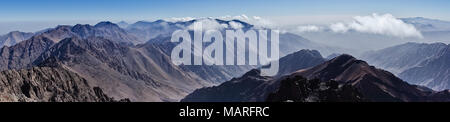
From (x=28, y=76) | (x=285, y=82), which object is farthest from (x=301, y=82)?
(x=28, y=76)

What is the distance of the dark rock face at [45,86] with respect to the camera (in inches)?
5084

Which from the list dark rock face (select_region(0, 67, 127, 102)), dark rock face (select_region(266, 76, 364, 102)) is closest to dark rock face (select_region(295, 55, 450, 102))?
dark rock face (select_region(266, 76, 364, 102))

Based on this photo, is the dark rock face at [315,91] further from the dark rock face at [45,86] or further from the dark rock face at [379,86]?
the dark rock face at [45,86]

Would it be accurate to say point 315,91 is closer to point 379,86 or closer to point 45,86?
point 379,86

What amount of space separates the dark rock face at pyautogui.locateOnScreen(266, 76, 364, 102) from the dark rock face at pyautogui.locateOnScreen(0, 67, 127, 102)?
71.0 metres

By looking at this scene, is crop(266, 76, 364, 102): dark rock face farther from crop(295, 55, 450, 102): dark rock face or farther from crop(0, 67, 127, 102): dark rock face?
crop(0, 67, 127, 102): dark rock face

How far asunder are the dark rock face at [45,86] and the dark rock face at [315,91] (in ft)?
233

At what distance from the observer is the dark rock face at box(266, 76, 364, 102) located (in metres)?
90.7

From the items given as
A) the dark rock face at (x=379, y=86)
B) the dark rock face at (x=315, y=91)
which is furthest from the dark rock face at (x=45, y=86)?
the dark rock face at (x=379, y=86)
